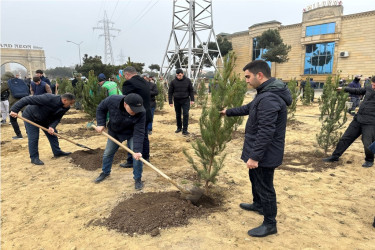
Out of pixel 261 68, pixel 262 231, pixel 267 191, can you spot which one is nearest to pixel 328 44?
pixel 261 68

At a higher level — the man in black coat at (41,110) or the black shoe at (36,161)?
the man in black coat at (41,110)

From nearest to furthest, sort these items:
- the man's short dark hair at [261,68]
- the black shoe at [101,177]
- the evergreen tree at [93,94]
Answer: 1. the man's short dark hair at [261,68]
2. the black shoe at [101,177]
3. the evergreen tree at [93,94]

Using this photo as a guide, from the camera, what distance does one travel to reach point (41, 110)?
4.39m

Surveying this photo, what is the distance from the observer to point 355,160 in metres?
4.70

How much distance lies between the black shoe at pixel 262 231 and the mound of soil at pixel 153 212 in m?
0.59

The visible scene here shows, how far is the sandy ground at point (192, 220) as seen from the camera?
2.34 meters

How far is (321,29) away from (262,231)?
1279 inches

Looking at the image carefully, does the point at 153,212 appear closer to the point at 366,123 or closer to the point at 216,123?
the point at 216,123

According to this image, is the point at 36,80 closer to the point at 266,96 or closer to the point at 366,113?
the point at 266,96

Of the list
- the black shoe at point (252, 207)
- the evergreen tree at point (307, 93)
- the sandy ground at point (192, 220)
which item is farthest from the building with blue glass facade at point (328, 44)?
the black shoe at point (252, 207)

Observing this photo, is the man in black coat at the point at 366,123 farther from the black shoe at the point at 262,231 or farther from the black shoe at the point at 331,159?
the black shoe at the point at 262,231

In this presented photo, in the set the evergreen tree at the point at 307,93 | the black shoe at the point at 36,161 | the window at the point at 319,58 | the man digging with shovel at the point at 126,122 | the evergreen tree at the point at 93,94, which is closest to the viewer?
the man digging with shovel at the point at 126,122

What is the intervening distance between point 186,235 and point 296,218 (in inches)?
52.5

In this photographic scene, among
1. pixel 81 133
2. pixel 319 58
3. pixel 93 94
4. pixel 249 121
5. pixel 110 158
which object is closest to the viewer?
pixel 249 121
